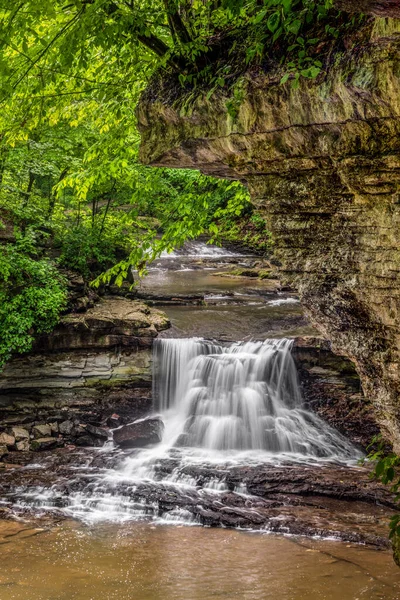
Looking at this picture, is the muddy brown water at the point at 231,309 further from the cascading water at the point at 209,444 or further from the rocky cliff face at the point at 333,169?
the rocky cliff face at the point at 333,169

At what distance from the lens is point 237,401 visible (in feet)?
40.1

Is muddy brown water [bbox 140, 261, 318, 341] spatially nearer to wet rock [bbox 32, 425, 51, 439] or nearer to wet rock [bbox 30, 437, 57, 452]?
wet rock [bbox 32, 425, 51, 439]

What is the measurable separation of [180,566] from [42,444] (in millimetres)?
5219

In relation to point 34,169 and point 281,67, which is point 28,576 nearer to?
point 281,67

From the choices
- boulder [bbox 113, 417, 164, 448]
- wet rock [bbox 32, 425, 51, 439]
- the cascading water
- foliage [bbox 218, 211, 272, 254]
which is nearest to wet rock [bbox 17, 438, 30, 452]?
wet rock [bbox 32, 425, 51, 439]

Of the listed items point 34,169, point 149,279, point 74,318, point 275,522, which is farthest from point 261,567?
point 149,279

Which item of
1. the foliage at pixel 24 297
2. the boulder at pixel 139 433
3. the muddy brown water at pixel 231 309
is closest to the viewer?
the boulder at pixel 139 433

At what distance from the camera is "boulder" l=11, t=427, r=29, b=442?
459 inches

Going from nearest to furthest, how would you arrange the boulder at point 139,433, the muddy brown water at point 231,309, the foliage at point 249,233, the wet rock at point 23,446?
the wet rock at point 23,446
the boulder at point 139,433
the muddy brown water at point 231,309
the foliage at point 249,233

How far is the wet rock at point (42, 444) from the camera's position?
1141 cm

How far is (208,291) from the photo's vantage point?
60.6 feet

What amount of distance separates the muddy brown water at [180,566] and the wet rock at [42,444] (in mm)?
2895

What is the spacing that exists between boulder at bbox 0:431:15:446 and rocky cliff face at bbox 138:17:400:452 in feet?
27.4

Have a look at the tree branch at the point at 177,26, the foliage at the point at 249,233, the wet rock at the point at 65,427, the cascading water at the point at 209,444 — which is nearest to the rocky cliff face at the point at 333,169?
the tree branch at the point at 177,26
